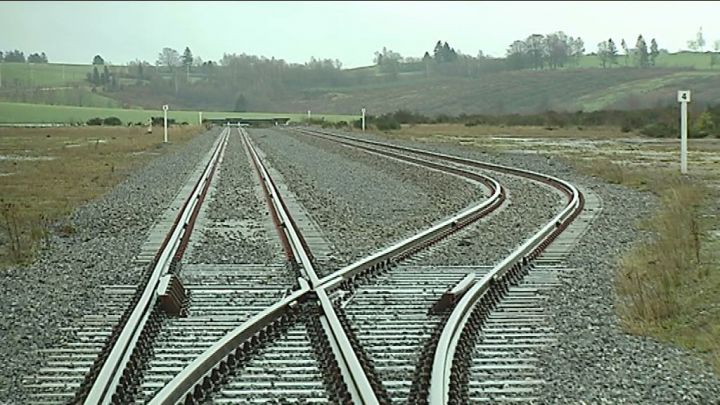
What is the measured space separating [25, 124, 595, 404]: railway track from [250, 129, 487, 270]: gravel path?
1746 mm

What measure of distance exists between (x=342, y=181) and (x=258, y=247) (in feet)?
46.7

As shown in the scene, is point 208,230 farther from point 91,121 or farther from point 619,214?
point 91,121

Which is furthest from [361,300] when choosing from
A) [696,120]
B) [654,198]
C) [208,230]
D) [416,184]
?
[696,120]

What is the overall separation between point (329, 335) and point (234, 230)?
875 cm

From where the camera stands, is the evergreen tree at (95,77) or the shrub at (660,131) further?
the evergreen tree at (95,77)

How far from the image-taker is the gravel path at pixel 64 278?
9.03 m

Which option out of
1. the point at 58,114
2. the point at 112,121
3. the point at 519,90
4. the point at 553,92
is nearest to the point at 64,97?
the point at 58,114

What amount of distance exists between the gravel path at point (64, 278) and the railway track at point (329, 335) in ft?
1.01

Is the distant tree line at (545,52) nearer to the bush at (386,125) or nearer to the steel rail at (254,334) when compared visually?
the bush at (386,125)

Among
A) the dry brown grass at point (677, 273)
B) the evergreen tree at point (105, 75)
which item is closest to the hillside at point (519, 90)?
the evergreen tree at point (105, 75)

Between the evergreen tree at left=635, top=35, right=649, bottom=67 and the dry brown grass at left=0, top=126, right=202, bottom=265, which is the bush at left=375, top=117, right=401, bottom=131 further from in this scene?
the evergreen tree at left=635, top=35, right=649, bottom=67

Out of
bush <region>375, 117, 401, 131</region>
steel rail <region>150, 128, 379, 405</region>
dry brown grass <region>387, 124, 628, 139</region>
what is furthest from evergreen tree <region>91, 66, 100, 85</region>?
steel rail <region>150, 128, 379, 405</region>

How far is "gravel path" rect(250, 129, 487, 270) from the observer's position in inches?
675

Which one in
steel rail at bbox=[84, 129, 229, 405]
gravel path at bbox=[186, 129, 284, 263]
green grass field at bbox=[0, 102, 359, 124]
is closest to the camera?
steel rail at bbox=[84, 129, 229, 405]
